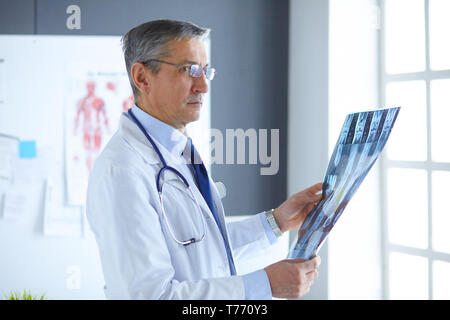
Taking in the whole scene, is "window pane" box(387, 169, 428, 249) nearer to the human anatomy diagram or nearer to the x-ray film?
the x-ray film

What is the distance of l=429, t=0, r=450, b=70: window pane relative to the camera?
1541mm

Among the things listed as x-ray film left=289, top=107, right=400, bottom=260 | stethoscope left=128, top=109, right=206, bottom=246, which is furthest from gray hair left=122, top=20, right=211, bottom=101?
x-ray film left=289, top=107, right=400, bottom=260

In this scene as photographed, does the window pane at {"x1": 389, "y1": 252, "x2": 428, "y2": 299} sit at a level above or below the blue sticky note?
below

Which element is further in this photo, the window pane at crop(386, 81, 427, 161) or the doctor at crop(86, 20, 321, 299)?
the window pane at crop(386, 81, 427, 161)

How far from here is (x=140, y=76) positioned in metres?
0.86

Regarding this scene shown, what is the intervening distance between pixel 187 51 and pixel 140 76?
0.31ft

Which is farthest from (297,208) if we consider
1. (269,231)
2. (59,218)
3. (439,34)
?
(59,218)

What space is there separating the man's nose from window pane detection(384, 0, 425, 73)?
1035 mm

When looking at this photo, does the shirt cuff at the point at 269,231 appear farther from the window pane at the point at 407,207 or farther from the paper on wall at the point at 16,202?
the paper on wall at the point at 16,202

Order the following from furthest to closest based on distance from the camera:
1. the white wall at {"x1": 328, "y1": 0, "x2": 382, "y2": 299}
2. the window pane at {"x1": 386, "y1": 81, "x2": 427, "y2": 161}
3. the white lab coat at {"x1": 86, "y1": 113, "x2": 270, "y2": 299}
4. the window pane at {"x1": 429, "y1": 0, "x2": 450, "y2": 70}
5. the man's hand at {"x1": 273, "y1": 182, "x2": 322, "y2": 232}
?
the white wall at {"x1": 328, "y1": 0, "x2": 382, "y2": 299} → the window pane at {"x1": 386, "y1": 81, "x2": 427, "y2": 161} → the window pane at {"x1": 429, "y1": 0, "x2": 450, "y2": 70} → the man's hand at {"x1": 273, "y1": 182, "x2": 322, "y2": 232} → the white lab coat at {"x1": 86, "y1": 113, "x2": 270, "y2": 299}

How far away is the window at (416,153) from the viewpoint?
157cm

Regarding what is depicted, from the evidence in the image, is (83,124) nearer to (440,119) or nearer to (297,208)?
(297,208)

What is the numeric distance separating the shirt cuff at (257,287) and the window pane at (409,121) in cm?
106
